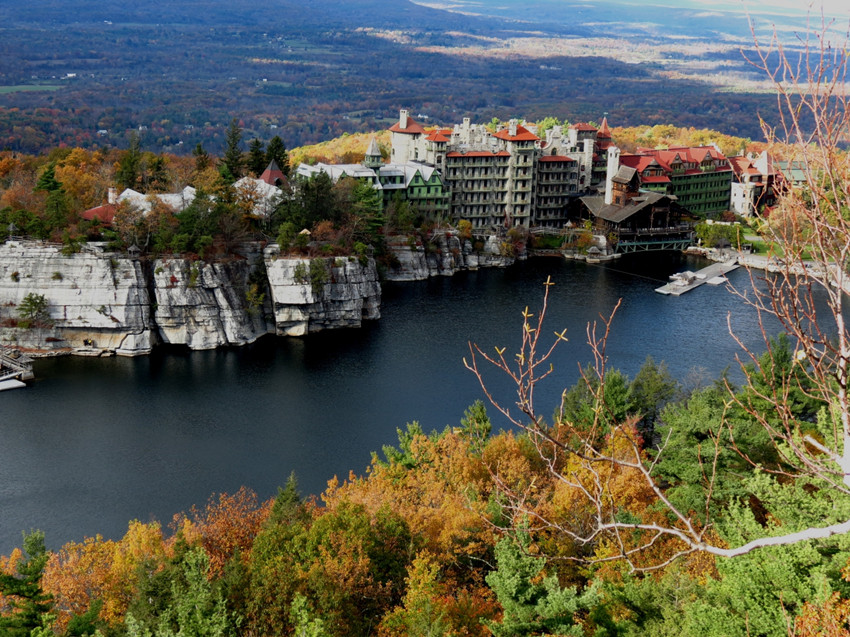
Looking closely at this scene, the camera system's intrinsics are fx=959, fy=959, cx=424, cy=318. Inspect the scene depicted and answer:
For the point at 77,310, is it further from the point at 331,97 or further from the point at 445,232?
the point at 331,97

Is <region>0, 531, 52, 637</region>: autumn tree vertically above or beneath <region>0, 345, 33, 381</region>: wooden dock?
above

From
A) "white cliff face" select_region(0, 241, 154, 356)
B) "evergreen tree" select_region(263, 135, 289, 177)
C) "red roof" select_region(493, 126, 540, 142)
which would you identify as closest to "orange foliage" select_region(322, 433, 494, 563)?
"white cliff face" select_region(0, 241, 154, 356)

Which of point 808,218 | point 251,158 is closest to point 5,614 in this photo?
point 808,218

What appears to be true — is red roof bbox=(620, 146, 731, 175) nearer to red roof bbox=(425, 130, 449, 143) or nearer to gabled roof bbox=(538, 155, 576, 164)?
gabled roof bbox=(538, 155, 576, 164)

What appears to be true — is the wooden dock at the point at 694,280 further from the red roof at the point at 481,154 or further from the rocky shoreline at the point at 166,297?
the rocky shoreline at the point at 166,297

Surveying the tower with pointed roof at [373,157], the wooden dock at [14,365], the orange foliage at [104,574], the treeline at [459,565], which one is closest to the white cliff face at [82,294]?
the wooden dock at [14,365]

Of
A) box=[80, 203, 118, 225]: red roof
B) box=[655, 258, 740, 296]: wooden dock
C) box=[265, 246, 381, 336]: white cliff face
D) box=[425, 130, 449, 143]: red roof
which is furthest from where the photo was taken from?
box=[425, 130, 449, 143]: red roof

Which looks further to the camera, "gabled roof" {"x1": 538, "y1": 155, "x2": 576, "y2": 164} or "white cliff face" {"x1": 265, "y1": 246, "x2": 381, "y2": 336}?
"gabled roof" {"x1": 538, "y1": 155, "x2": 576, "y2": 164}

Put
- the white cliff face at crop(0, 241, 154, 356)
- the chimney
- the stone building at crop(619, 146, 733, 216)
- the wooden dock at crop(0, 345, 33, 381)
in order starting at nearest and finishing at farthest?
the wooden dock at crop(0, 345, 33, 381)
the white cliff face at crop(0, 241, 154, 356)
the chimney
the stone building at crop(619, 146, 733, 216)
